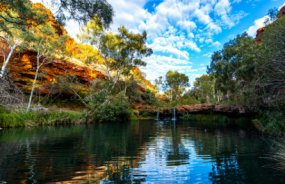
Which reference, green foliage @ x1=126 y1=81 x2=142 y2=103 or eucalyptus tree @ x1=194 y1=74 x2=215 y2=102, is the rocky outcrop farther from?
eucalyptus tree @ x1=194 y1=74 x2=215 y2=102

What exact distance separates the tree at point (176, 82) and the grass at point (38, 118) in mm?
39676

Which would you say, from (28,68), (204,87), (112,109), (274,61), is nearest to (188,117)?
(112,109)

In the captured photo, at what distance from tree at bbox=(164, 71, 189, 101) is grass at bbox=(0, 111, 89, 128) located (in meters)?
39.7

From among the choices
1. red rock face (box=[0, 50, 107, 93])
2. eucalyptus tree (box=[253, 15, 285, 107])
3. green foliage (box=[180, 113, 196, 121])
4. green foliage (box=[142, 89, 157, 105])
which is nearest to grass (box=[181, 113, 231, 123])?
green foliage (box=[180, 113, 196, 121])

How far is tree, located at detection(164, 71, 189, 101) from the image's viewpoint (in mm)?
54188

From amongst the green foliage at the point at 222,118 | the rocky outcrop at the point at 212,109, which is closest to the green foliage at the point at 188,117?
the rocky outcrop at the point at 212,109

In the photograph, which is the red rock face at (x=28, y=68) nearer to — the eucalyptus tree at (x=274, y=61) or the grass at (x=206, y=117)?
the grass at (x=206, y=117)

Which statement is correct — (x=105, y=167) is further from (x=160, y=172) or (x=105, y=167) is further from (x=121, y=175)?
(x=160, y=172)

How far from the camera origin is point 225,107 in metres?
25.2

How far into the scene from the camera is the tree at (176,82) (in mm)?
54188

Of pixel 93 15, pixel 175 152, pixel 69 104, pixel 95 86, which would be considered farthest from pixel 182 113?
pixel 93 15

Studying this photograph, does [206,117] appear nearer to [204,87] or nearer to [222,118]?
[222,118]

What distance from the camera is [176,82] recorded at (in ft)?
179

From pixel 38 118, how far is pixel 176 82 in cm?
4600
